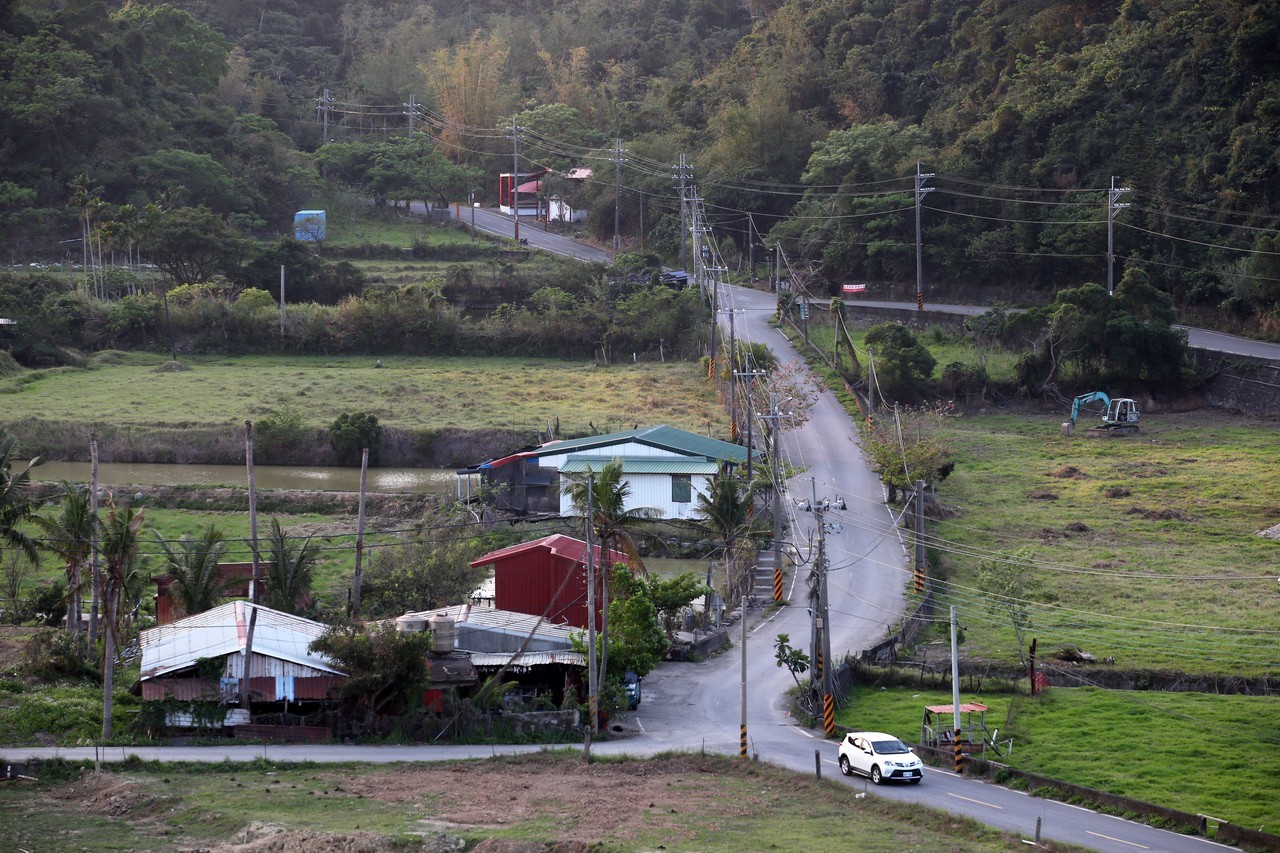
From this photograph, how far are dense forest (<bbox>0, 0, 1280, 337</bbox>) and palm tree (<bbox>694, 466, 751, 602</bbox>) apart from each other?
3030 cm

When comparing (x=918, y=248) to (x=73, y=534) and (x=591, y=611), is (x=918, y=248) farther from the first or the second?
(x=73, y=534)

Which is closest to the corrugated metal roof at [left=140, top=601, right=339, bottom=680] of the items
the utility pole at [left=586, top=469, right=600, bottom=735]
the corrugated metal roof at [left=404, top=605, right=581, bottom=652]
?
the corrugated metal roof at [left=404, top=605, right=581, bottom=652]

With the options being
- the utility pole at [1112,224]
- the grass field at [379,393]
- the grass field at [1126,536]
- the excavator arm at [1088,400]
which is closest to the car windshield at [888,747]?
the grass field at [1126,536]

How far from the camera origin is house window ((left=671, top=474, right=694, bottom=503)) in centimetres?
4466

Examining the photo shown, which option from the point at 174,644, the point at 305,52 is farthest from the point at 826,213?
the point at 305,52

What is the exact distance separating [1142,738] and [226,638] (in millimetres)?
18191

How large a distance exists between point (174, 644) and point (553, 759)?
27.5 feet

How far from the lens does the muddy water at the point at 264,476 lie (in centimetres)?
4900

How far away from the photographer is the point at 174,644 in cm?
2941

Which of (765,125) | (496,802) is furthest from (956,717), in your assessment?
(765,125)

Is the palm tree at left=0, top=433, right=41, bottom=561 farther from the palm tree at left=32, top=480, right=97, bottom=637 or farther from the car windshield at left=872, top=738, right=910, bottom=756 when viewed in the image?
the car windshield at left=872, top=738, right=910, bottom=756

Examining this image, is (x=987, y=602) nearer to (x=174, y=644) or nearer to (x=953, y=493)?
(x=953, y=493)

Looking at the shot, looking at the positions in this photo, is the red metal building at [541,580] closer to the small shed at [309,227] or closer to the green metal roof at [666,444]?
the green metal roof at [666,444]

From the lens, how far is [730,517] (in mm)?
37594
